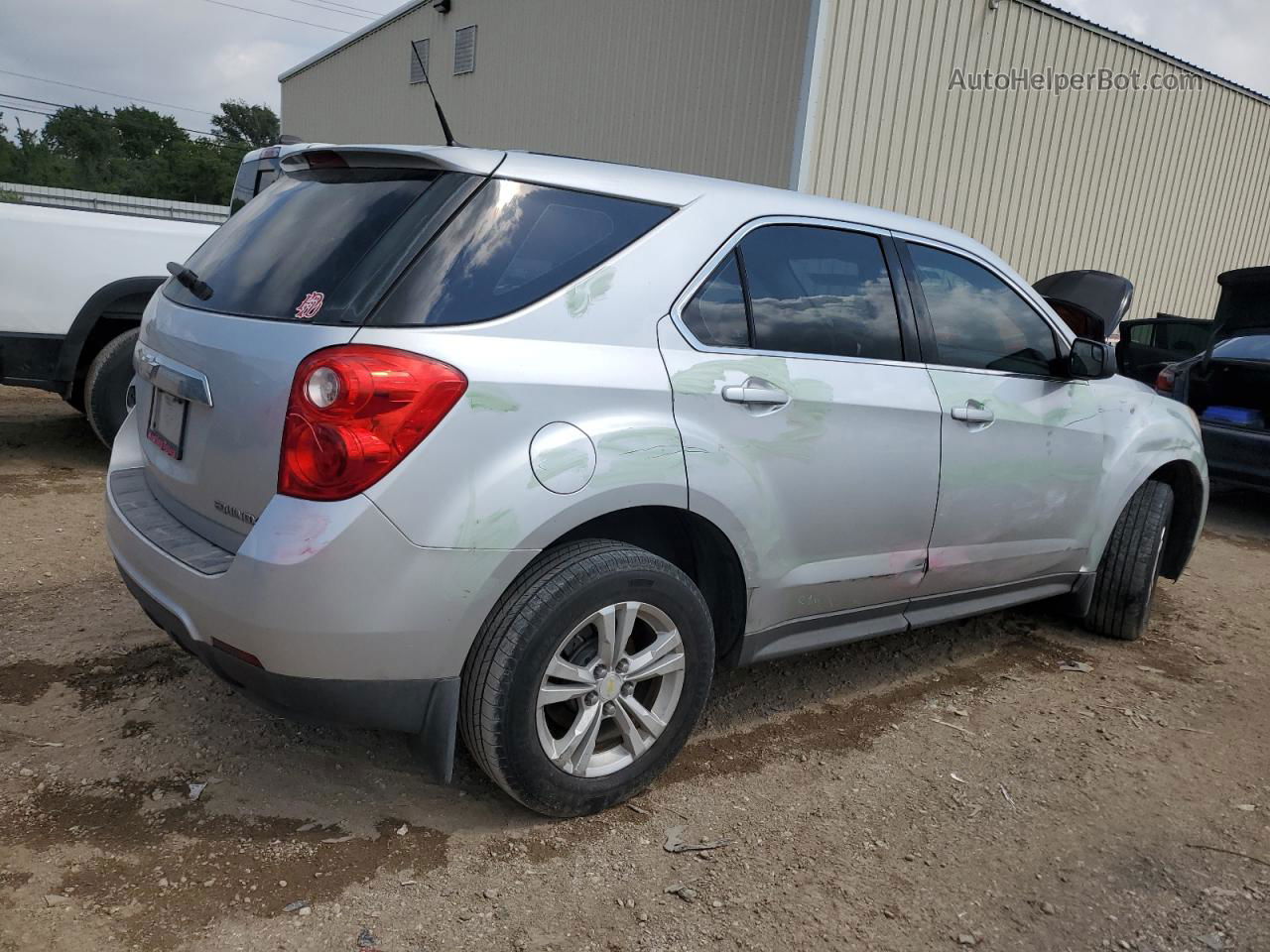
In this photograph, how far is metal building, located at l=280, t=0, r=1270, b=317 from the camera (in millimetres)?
9836

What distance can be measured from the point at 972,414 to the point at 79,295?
4.91 meters

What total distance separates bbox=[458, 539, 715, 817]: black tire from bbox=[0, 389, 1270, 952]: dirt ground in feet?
0.55

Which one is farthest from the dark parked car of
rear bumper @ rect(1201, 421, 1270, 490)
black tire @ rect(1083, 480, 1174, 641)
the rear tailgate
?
the rear tailgate

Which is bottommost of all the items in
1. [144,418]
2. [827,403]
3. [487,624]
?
[487,624]

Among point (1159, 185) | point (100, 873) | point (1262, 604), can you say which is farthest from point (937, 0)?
point (100, 873)

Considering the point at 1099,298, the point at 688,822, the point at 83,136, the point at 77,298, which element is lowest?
the point at 688,822

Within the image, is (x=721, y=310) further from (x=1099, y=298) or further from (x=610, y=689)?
(x=1099, y=298)

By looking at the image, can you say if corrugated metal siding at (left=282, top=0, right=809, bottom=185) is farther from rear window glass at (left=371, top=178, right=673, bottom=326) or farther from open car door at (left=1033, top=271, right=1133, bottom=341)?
rear window glass at (left=371, top=178, right=673, bottom=326)

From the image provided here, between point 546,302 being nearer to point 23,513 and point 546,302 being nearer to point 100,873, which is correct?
point 100,873

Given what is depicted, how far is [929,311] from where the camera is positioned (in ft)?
10.7

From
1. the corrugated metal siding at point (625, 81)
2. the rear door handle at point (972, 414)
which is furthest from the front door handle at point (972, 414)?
the corrugated metal siding at point (625, 81)

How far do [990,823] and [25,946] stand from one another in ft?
7.87

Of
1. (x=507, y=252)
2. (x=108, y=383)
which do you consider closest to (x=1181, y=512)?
(x=507, y=252)

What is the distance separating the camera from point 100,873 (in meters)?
Answer: 2.21
